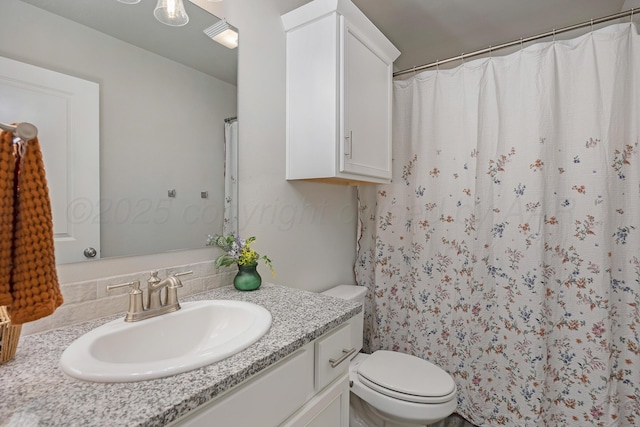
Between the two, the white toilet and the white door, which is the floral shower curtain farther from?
the white door

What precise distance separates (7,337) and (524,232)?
1.95 metres

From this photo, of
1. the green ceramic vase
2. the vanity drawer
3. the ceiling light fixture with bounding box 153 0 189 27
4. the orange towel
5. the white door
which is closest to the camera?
the orange towel

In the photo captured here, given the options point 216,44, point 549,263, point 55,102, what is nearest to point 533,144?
point 549,263

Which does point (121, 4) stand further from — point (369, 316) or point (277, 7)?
point (369, 316)

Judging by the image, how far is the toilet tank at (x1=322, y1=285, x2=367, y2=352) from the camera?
173 cm

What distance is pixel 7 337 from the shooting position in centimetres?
62

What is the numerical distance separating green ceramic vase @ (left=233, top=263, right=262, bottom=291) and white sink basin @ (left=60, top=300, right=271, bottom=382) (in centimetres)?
A: 17

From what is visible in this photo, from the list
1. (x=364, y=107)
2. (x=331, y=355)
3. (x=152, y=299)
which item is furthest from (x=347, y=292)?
(x=152, y=299)

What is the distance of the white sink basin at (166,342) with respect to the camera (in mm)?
591

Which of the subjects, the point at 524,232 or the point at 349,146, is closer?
the point at 349,146

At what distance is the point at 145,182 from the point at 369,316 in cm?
166

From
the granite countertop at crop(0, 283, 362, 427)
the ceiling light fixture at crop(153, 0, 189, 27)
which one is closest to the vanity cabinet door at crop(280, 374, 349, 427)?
the granite countertop at crop(0, 283, 362, 427)

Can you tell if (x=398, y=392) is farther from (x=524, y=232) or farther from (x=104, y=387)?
(x=104, y=387)

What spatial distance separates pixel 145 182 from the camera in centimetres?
100
